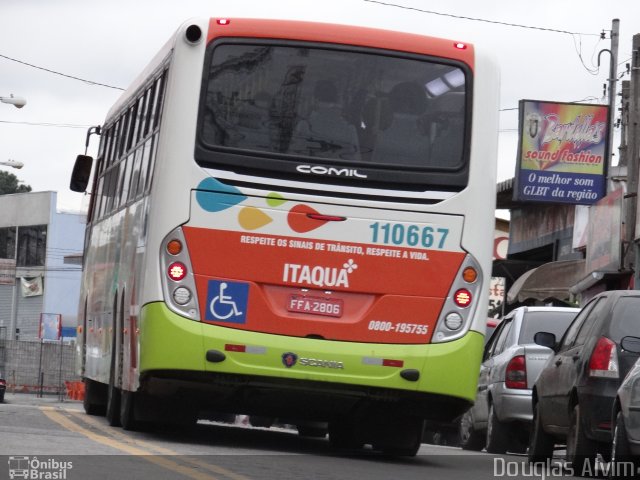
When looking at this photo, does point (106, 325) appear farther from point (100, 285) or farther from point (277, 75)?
point (277, 75)

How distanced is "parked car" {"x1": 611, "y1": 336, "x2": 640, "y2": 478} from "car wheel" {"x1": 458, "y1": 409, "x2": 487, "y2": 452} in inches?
271

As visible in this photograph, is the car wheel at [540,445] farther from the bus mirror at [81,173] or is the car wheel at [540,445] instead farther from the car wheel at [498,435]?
the bus mirror at [81,173]

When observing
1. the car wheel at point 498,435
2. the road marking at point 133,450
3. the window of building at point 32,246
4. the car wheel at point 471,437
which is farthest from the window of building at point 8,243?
the car wheel at point 498,435

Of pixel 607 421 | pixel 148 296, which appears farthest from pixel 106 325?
pixel 607 421

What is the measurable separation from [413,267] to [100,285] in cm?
621

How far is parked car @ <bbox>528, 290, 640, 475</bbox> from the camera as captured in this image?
12.6 meters

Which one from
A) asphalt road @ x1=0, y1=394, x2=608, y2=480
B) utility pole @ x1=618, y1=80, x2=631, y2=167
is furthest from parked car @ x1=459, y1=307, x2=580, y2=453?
utility pole @ x1=618, y1=80, x2=631, y2=167

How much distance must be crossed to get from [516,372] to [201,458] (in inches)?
220

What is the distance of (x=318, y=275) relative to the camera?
43.4ft

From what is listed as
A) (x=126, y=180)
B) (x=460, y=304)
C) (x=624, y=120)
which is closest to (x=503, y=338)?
(x=126, y=180)

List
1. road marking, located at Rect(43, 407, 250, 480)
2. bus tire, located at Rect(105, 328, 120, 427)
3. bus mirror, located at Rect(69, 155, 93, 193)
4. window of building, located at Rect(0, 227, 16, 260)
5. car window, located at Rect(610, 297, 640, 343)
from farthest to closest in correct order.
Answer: window of building, located at Rect(0, 227, 16, 260) < bus mirror, located at Rect(69, 155, 93, 193) < bus tire, located at Rect(105, 328, 120, 427) < car window, located at Rect(610, 297, 640, 343) < road marking, located at Rect(43, 407, 250, 480)

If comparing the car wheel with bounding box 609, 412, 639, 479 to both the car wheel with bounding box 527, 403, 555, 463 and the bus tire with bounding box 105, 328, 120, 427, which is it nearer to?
the car wheel with bounding box 527, 403, 555, 463

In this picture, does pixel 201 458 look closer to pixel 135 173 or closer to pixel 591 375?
pixel 591 375

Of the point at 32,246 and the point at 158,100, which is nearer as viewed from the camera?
the point at 158,100
